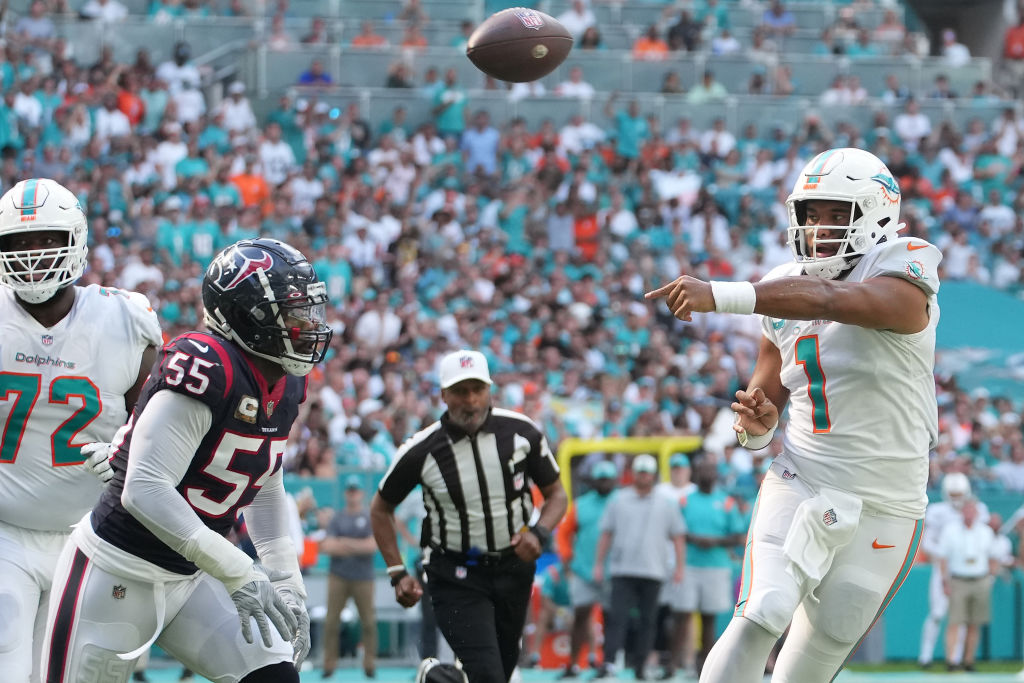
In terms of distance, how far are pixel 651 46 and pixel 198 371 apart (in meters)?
15.6

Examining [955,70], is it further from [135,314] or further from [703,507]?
[135,314]

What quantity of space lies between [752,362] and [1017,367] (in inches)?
108

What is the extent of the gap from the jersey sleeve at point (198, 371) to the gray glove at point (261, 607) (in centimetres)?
46

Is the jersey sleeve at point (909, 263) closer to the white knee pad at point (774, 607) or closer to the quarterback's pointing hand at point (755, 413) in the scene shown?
the quarterback's pointing hand at point (755, 413)

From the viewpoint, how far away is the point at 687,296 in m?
4.11

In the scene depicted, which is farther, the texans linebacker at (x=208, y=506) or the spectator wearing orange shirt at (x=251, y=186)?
the spectator wearing orange shirt at (x=251, y=186)

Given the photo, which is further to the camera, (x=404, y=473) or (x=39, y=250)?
(x=404, y=473)

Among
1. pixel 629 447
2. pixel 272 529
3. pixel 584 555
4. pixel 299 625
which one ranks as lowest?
pixel 584 555

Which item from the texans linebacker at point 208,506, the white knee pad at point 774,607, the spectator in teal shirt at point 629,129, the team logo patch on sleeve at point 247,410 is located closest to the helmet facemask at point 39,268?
the texans linebacker at point 208,506

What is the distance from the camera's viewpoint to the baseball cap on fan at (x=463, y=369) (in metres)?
6.37

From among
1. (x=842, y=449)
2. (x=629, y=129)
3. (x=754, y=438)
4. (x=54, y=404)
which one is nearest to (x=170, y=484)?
(x=54, y=404)

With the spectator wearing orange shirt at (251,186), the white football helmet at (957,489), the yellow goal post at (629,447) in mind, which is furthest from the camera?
the spectator wearing orange shirt at (251,186)

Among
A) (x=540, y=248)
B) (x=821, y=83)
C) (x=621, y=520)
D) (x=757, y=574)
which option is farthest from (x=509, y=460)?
(x=821, y=83)

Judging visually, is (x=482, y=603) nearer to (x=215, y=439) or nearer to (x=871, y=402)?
(x=871, y=402)
